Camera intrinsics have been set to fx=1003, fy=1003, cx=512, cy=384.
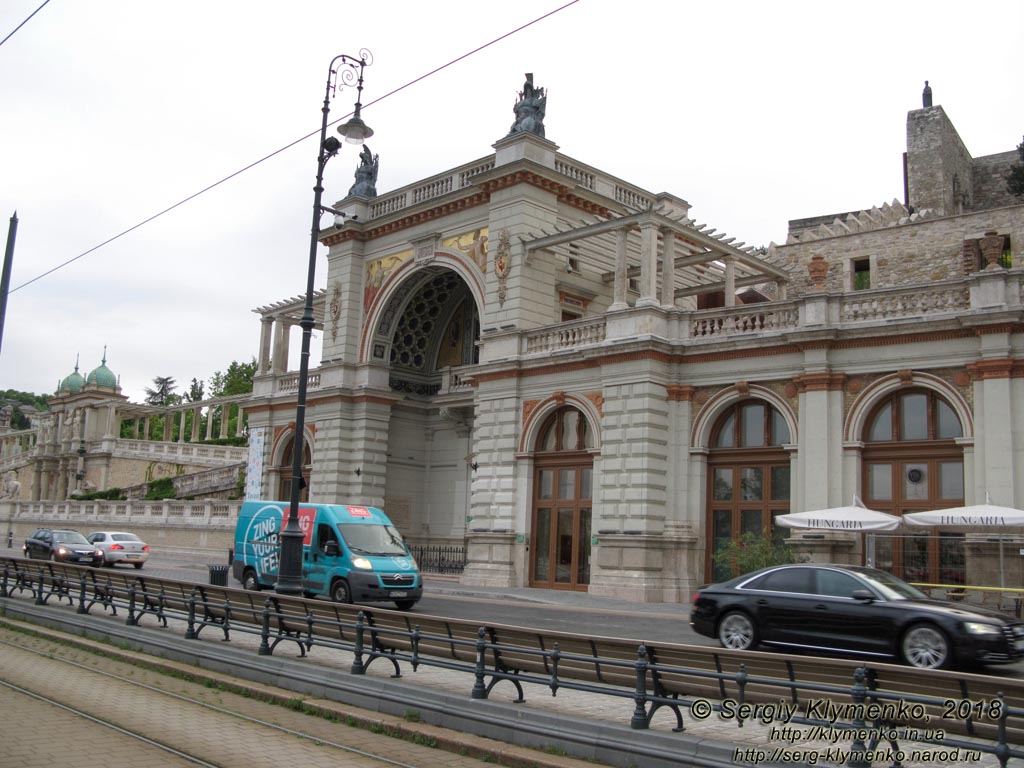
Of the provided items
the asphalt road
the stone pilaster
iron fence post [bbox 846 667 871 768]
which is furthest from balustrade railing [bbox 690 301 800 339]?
iron fence post [bbox 846 667 871 768]

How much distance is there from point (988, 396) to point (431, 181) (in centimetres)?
2226

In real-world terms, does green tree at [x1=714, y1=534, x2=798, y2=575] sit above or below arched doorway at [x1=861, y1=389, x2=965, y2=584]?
below

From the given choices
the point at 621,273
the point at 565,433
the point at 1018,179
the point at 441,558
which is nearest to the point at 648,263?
the point at 621,273

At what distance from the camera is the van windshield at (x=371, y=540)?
891 inches

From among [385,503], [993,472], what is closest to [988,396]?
[993,472]

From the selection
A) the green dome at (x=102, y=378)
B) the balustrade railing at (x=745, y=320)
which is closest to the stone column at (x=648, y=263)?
the balustrade railing at (x=745, y=320)

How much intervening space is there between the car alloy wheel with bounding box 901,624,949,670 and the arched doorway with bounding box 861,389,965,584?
11.1 meters

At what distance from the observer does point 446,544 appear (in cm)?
4069

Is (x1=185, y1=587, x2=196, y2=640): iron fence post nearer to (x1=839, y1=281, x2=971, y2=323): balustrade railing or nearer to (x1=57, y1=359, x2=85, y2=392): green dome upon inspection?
(x1=839, y1=281, x2=971, y2=323): balustrade railing

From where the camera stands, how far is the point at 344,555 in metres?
22.4

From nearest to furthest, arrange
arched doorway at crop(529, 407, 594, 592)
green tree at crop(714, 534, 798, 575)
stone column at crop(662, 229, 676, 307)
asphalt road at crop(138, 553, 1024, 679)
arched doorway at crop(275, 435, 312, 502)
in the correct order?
asphalt road at crop(138, 553, 1024, 679), green tree at crop(714, 534, 798, 575), stone column at crop(662, 229, 676, 307), arched doorway at crop(529, 407, 594, 592), arched doorway at crop(275, 435, 312, 502)

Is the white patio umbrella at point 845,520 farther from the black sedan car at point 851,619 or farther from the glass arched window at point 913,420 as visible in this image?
the black sedan car at point 851,619

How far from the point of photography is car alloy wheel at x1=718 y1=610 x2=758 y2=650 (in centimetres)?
1528

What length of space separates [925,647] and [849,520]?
9400 millimetres
